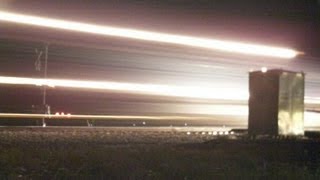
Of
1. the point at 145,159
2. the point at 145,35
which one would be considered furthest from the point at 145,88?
the point at 145,159

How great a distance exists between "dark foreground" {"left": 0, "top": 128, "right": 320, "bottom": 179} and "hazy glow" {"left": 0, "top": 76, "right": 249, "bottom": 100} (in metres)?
1.20

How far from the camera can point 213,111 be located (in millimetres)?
16047

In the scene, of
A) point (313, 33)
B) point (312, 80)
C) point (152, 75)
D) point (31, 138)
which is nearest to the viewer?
point (31, 138)

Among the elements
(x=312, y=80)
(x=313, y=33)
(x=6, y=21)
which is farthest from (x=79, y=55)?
(x=313, y=33)

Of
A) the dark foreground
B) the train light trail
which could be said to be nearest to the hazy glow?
the dark foreground

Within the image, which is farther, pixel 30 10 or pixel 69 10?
pixel 69 10

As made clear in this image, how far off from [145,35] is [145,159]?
753cm

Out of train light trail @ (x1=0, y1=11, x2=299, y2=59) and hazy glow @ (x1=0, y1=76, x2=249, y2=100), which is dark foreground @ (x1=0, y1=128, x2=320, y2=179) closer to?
hazy glow @ (x1=0, y1=76, x2=249, y2=100)

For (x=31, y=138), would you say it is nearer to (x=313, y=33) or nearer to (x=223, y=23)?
(x=223, y=23)

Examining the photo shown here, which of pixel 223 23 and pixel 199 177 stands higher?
pixel 223 23

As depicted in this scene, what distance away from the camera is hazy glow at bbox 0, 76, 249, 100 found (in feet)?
42.8

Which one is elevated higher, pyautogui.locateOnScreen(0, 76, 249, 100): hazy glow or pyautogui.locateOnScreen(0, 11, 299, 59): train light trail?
pyautogui.locateOnScreen(0, 11, 299, 59): train light trail

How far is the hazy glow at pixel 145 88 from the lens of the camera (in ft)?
42.8

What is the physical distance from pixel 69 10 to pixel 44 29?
46.7 inches
